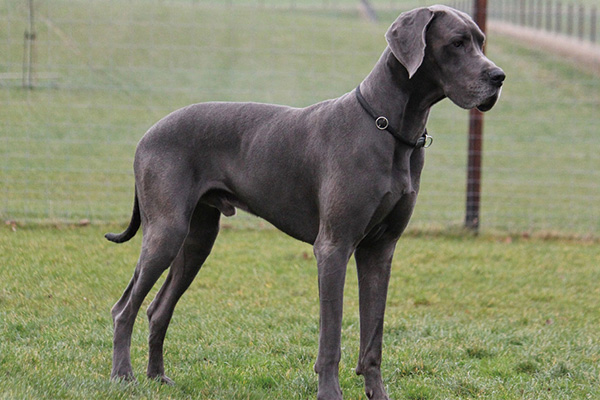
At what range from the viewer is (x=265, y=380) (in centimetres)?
430

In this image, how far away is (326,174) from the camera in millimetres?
3697

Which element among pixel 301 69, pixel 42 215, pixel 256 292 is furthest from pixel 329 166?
pixel 301 69

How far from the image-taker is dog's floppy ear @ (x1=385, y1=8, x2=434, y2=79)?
344 cm

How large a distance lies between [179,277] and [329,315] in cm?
105

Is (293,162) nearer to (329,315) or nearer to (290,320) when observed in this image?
(329,315)

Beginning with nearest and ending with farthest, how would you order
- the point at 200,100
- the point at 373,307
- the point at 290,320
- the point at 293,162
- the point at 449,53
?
the point at 449,53 < the point at 293,162 < the point at 373,307 < the point at 290,320 < the point at 200,100

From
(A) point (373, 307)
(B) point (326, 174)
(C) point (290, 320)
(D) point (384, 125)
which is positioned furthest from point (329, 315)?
(C) point (290, 320)

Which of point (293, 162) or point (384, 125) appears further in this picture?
point (293, 162)

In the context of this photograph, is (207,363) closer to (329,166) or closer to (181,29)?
(329,166)

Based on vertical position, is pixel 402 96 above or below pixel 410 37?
below

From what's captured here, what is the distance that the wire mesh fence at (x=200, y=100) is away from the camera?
9250 millimetres

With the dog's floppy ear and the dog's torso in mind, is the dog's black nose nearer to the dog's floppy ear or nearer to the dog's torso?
the dog's floppy ear

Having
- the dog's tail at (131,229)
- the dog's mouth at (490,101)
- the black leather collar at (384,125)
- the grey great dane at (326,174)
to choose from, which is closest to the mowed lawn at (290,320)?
the grey great dane at (326,174)

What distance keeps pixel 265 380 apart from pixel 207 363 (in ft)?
1.65
